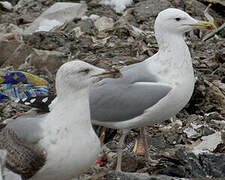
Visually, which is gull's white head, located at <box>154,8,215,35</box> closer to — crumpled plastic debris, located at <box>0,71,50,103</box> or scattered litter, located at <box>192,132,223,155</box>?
scattered litter, located at <box>192,132,223,155</box>

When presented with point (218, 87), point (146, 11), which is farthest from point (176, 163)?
point (146, 11)

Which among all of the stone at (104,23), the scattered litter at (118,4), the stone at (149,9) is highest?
the stone at (149,9)

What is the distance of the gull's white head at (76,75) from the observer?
399cm

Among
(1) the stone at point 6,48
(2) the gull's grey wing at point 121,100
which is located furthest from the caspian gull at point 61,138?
(1) the stone at point 6,48

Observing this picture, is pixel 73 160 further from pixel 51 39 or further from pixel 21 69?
pixel 51 39

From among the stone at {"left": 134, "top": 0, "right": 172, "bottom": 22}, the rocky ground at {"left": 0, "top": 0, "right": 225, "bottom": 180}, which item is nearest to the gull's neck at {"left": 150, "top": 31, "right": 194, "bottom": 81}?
the rocky ground at {"left": 0, "top": 0, "right": 225, "bottom": 180}

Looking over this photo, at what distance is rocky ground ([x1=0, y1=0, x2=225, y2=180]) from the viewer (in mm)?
4641

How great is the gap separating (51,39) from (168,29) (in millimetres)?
3631

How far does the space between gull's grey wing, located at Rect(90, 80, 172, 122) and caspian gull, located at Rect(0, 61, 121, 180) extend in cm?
82

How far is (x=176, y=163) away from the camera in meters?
4.52

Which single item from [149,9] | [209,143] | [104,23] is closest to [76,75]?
[209,143]

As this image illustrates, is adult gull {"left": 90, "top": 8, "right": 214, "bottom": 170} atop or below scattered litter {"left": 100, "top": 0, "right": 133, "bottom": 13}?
atop

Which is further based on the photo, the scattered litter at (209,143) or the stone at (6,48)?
the stone at (6,48)

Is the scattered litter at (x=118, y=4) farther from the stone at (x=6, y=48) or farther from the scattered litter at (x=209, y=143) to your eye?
the scattered litter at (x=209, y=143)
